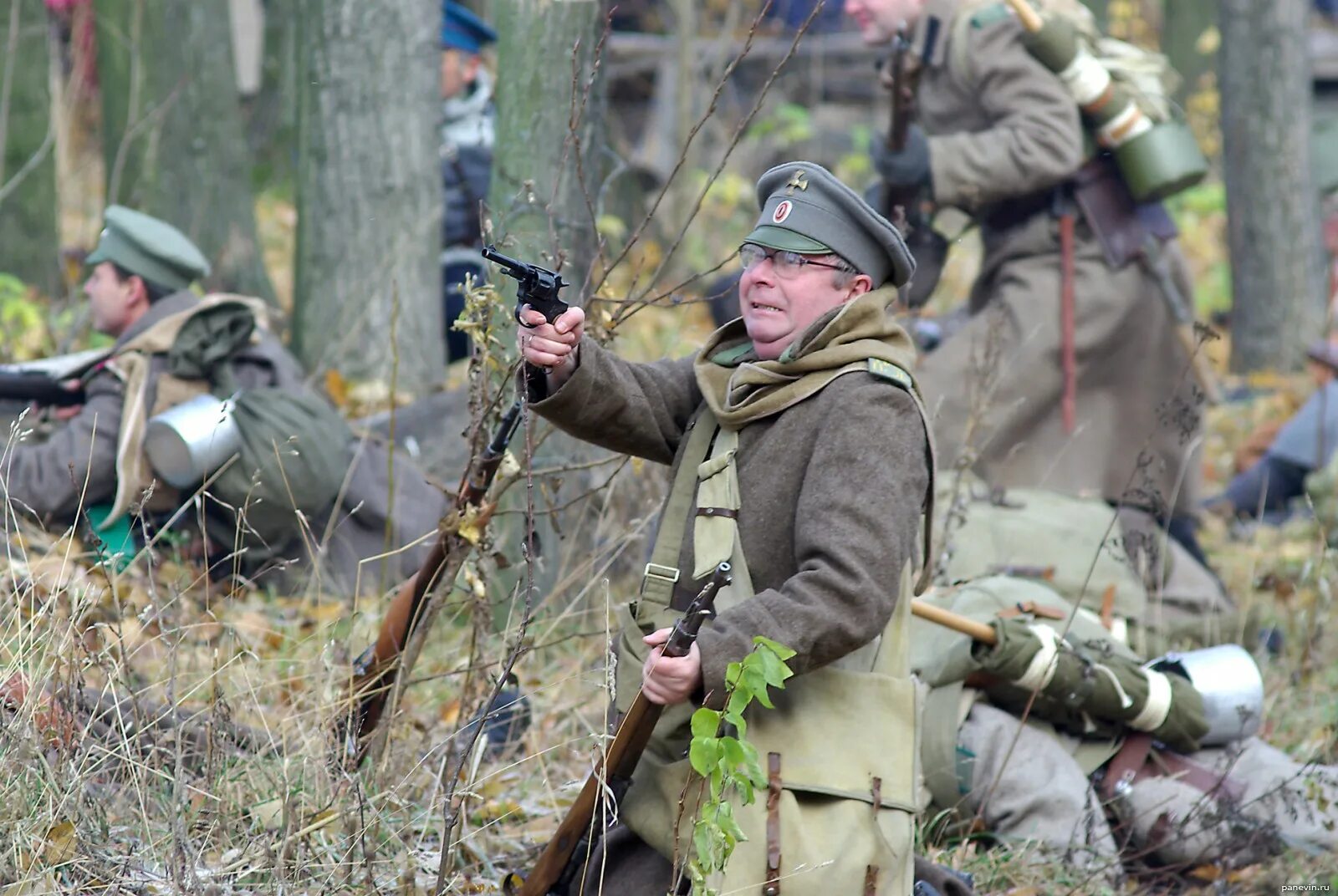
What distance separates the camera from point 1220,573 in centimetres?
703

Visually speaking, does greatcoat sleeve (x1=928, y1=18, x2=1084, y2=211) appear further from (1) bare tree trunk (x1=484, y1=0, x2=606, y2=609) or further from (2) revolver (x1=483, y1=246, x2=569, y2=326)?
(2) revolver (x1=483, y1=246, x2=569, y2=326)

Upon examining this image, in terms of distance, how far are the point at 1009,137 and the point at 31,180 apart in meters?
6.12

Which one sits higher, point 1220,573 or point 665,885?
point 665,885

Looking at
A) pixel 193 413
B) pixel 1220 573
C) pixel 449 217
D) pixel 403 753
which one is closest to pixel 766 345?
pixel 403 753

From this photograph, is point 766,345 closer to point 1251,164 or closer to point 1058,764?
point 1058,764

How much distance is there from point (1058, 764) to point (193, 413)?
2.92 meters

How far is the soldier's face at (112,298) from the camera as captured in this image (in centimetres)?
→ 575

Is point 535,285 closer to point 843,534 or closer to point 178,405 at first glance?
point 843,534

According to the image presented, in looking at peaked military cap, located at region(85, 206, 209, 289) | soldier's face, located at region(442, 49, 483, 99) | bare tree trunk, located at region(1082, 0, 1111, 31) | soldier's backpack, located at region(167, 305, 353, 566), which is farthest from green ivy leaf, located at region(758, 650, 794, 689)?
bare tree trunk, located at region(1082, 0, 1111, 31)

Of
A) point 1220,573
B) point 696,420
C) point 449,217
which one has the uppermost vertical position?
point 696,420

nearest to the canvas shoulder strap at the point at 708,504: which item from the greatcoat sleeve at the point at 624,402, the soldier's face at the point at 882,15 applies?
the greatcoat sleeve at the point at 624,402

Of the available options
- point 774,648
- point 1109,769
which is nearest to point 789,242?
point 774,648

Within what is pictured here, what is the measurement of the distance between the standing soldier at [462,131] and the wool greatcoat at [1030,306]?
3.10 meters

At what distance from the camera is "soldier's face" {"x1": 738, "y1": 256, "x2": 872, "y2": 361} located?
3184mm
